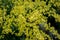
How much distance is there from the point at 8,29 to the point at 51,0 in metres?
0.55

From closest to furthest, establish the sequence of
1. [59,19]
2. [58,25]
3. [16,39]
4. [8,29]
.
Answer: [8,29]
[59,19]
[16,39]
[58,25]

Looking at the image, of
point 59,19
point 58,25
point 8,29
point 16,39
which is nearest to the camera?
point 8,29

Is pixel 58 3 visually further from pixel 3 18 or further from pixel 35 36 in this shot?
pixel 3 18

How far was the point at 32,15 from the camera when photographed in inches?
61.3

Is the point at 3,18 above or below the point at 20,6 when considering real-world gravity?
below

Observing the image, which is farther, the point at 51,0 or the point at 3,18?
the point at 51,0

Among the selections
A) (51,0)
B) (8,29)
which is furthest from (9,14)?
(51,0)

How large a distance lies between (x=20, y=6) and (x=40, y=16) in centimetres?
21

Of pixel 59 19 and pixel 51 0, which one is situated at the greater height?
pixel 51 0

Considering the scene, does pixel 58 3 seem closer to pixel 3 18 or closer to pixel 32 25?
pixel 32 25

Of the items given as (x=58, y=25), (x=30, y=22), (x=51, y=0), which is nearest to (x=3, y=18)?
(x=30, y=22)

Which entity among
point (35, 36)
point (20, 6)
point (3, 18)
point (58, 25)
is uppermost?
point (20, 6)

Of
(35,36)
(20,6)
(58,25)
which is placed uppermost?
(20,6)

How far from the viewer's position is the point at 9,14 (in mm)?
1695
